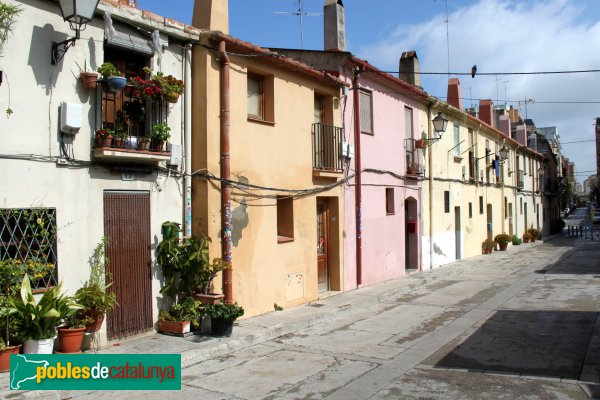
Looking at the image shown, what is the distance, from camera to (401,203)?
54.7 ft

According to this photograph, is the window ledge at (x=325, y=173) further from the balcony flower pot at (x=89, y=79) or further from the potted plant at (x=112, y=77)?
the balcony flower pot at (x=89, y=79)

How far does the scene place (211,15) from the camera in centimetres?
980

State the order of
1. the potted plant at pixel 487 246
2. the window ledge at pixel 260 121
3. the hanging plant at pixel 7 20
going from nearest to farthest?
the hanging plant at pixel 7 20 → the window ledge at pixel 260 121 → the potted plant at pixel 487 246

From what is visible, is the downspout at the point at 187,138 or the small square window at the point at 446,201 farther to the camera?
the small square window at the point at 446,201

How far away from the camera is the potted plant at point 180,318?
8406mm

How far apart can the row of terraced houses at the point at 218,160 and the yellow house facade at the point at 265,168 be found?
→ 36mm

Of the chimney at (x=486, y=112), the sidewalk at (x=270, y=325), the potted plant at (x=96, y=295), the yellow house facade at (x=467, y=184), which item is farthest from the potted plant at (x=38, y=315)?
the chimney at (x=486, y=112)

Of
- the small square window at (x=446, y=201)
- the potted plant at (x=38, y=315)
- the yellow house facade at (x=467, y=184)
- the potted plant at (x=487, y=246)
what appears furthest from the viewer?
the potted plant at (x=487, y=246)

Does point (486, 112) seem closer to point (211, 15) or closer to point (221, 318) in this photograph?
point (211, 15)

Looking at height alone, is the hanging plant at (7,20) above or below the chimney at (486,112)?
below

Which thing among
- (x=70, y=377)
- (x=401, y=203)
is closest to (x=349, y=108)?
(x=401, y=203)

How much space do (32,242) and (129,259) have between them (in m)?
1.60

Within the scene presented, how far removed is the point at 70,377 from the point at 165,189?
11.6 ft

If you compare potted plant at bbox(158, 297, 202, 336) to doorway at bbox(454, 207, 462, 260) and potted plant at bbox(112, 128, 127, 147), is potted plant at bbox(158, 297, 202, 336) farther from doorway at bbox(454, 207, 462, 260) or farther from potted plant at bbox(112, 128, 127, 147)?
doorway at bbox(454, 207, 462, 260)
